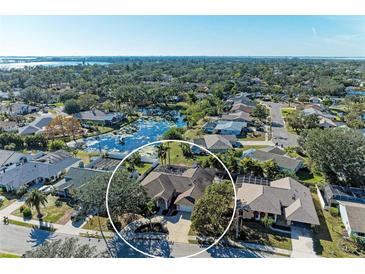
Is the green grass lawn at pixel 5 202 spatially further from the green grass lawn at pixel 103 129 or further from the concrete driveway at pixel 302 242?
the concrete driveway at pixel 302 242

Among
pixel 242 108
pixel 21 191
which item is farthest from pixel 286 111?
pixel 21 191

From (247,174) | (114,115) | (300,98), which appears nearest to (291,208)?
(247,174)

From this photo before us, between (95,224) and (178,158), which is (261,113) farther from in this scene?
(95,224)

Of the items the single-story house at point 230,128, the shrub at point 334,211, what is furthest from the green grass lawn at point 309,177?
the single-story house at point 230,128

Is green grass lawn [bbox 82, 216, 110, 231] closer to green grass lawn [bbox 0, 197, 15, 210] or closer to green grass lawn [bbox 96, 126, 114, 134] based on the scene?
green grass lawn [bbox 0, 197, 15, 210]

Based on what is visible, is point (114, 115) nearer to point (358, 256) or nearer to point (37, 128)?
point (37, 128)

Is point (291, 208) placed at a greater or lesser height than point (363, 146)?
lesser

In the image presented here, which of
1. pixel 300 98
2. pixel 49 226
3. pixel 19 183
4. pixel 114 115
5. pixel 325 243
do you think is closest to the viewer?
pixel 325 243
